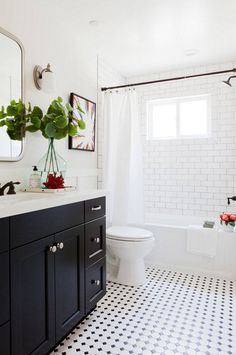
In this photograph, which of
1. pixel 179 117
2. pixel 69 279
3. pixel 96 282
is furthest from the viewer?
pixel 179 117

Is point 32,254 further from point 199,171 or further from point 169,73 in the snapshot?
point 169,73

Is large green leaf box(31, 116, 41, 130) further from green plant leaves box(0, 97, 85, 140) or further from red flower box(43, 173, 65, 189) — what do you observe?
red flower box(43, 173, 65, 189)

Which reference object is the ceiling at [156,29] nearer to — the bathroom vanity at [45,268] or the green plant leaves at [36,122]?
the green plant leaves at [36,122]

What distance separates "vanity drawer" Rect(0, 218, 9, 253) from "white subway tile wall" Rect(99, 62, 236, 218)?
2036mm

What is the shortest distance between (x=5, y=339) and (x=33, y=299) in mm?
203

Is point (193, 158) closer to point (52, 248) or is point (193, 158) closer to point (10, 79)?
point (10, 79)

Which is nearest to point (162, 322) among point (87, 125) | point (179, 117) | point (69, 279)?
point (69, 279)

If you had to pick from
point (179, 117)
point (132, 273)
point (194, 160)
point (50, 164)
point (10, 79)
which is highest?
point (179, 117)

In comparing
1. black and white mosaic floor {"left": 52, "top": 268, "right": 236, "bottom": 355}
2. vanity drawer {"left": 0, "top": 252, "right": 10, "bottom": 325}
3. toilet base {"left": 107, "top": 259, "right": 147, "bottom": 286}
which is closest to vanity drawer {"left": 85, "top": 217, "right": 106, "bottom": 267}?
black and white mosaic floor {"left": 52, "top": 268, "right": 236, "bottom": 355}

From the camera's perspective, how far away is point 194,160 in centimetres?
355

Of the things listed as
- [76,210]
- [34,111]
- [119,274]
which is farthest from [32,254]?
[119,274]

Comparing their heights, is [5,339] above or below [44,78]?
below

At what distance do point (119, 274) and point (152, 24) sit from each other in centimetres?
240

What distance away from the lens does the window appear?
11.8 ft
